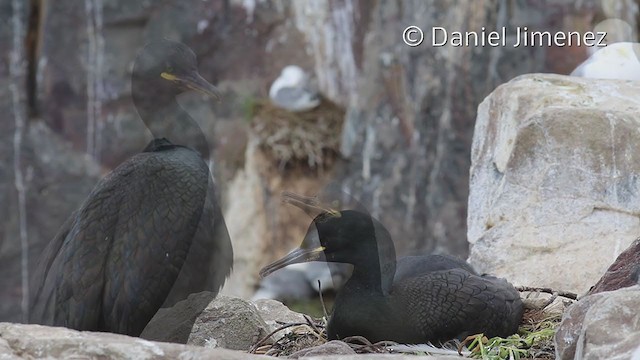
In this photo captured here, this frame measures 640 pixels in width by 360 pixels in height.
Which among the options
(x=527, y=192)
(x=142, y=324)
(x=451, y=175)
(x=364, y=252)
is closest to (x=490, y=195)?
(x=527, y=192)

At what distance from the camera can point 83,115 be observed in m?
15.0

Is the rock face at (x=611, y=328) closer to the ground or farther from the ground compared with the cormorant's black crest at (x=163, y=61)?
closer to the ground

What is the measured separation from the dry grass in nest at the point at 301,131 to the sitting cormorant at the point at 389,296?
787cm

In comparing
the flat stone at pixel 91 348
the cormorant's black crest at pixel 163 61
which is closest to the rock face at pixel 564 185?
the cormorant's black crest at pixel 163 61

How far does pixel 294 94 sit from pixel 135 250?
8.47 m

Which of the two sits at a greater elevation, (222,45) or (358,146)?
(222,45)

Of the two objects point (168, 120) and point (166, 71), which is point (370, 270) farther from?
point (166, 71)

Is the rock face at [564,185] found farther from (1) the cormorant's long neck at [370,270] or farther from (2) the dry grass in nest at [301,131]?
→ (2) the dry grass in nest at [301,131]

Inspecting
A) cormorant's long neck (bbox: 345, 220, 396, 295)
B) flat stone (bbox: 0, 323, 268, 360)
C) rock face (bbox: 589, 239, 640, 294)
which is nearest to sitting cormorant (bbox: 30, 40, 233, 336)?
cormorant's long neck (bbox: 345, 220, 396, 295)

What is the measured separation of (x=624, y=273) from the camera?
5602 mm

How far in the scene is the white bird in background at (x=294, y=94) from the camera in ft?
47.4

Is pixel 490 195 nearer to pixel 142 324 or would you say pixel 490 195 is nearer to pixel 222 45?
pixel 142 324

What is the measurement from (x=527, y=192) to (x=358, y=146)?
6.55 metres

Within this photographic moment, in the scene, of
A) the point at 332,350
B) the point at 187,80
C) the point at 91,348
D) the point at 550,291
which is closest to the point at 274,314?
the point at 187,80
